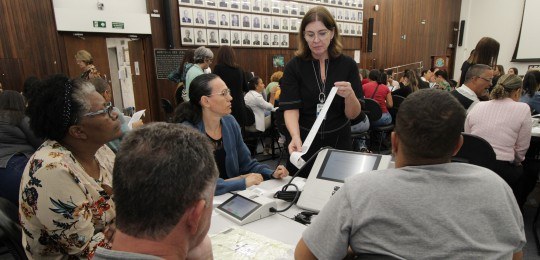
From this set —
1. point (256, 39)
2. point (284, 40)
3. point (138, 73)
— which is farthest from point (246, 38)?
point (138, 73)

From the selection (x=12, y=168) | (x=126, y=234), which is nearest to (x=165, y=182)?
(x=126, y=234)

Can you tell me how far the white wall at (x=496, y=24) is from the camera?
34.9ft

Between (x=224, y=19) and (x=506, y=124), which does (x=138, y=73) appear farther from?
(x=506, y=124)

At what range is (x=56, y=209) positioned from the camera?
3.55ft

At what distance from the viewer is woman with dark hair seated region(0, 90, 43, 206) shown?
1.98m

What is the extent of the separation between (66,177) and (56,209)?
11cm

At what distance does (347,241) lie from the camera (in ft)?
2.76

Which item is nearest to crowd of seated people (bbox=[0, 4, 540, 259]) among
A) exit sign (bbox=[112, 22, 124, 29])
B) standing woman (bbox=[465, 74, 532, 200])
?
standing woman (bbox=[465, 74, 532, 200])

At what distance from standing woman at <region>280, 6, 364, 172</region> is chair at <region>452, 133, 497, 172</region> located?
0.82m

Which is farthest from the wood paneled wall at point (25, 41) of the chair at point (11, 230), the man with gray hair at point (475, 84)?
the man with gray hair at point (475, 84)

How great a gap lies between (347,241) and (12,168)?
7.17 feet

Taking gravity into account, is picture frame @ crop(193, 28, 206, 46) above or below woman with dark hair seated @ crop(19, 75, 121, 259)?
above

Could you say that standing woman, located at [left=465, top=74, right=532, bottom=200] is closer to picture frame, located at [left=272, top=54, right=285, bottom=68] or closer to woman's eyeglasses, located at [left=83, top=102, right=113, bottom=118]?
woman's eyeglasses, located at [left=83, top=102, right=113, bottom=118]

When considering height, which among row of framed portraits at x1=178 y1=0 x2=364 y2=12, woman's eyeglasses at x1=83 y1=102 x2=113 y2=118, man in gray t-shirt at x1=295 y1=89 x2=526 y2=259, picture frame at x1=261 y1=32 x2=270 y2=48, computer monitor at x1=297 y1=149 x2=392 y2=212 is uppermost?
row of framed portraits at x1=178 y1=0 x2=364 y2=12
